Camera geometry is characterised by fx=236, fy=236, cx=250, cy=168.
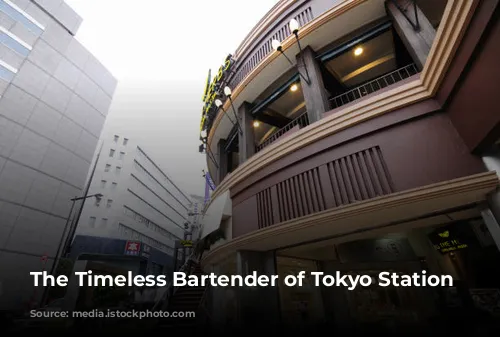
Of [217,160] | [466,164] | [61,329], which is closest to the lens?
[466,164]

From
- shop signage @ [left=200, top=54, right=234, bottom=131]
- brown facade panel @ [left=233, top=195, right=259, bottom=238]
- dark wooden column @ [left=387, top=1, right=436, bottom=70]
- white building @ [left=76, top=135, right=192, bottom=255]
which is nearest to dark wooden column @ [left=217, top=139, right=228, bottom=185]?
shop signage @ [left=200, top=54, right=234, bottom=131]

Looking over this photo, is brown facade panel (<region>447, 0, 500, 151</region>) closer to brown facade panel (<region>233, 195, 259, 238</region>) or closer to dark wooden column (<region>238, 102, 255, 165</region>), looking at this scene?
brown facade panel (<region>233, 195, 259, 238</region>)

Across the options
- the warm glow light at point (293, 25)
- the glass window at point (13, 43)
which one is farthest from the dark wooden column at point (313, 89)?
the glass window at point (13, 43)

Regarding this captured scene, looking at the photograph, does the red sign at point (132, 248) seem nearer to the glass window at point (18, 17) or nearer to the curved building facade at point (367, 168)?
the glass window at point (18, 17)

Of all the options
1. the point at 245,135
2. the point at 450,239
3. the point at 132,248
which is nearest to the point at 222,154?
the point at 245,135

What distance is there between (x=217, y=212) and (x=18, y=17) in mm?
24192

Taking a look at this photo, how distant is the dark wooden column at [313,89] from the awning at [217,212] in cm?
406

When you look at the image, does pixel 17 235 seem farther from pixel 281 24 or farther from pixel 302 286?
pixel 281 24

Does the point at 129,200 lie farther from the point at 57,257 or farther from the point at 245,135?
the point at 245,135

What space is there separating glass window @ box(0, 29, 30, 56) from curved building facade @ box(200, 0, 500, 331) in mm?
19437

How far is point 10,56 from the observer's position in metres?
18.0

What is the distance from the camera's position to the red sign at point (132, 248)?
3234 cm

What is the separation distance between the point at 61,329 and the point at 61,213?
682 inches

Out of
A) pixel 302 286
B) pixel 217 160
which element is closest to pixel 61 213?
pixel 217 160
